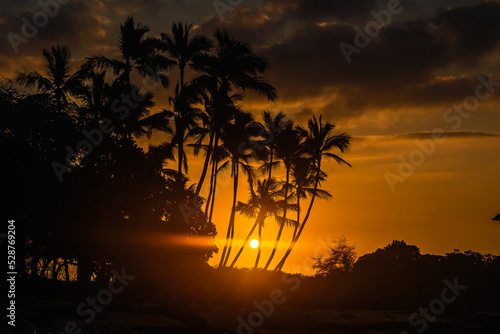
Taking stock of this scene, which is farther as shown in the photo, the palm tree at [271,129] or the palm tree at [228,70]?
the palm tree at [271,129]

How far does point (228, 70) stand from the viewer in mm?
36344

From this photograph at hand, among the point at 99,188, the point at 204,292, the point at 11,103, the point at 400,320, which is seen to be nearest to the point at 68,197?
the point at 99,188

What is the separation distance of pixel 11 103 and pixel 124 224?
328 inches

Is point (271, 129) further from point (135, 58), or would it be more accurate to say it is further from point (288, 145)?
point (135, 58)

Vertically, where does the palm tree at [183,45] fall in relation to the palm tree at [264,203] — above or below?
above

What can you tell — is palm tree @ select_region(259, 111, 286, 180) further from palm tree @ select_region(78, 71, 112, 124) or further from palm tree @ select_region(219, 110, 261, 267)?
palm tree @ select_region(78, 71, 112, 124)

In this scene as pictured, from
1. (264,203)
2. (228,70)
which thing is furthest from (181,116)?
(264,203)

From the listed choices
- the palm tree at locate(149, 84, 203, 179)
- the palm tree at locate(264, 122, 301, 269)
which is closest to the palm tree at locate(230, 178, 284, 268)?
the palm tree at locate(264, 122, 301, 269)

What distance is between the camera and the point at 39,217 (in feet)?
87.8

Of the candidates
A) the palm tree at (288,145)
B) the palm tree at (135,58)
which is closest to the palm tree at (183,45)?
the palm tree at (135,58)

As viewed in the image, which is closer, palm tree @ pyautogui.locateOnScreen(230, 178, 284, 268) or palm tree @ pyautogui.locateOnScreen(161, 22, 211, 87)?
palm tree @ pyautogui.locateOnScreen(161, 22, 211, 87)

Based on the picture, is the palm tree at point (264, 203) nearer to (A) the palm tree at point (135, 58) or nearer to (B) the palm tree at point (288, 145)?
(B) the palm tree at point (288, 145)

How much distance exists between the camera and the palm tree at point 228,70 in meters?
36.3

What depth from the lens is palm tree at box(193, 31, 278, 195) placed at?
119 feet
